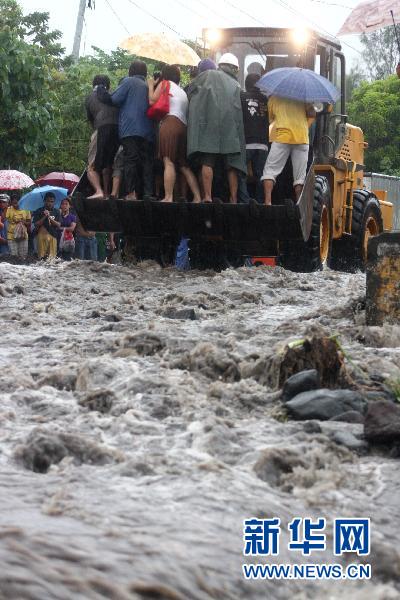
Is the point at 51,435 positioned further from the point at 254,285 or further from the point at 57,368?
the point at 254,285

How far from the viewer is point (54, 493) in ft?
12.5

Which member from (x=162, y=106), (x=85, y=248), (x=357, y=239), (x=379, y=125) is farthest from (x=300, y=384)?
(x=379, y=125)

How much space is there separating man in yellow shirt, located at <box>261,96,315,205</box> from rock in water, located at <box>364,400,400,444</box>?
22.8ft

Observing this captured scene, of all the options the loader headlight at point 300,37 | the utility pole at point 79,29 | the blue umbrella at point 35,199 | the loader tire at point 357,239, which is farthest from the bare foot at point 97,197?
the utility pole at point 79,29

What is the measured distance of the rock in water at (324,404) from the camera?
5.10 metres

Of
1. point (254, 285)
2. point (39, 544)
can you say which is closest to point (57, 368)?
point (39, 544)

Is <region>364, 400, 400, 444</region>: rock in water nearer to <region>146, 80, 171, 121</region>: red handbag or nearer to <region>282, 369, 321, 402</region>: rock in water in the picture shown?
<region>282, 369, 321, 402</region>: rock in water

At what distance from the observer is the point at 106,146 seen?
12.1 meters

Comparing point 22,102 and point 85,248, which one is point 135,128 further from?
point 22,102

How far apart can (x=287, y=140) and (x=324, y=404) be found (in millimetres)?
6616

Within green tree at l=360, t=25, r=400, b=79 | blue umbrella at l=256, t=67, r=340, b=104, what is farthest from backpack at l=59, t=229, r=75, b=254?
green tree at l=360, t=25, r=400, b=79

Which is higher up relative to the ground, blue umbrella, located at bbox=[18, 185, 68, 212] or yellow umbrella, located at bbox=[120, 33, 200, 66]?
yellow umbrella, located at bbox=[120, 33, 200, 66]

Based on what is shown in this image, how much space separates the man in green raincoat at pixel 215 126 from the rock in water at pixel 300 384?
245 inches

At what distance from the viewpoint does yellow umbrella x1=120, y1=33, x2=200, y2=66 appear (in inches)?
483
